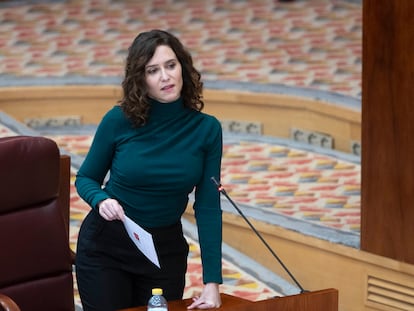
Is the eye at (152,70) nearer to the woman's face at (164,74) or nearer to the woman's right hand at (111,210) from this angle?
the woman's face at (164,74)

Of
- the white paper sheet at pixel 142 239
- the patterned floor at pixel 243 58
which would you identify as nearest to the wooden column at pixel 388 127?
the patterned floor at pixel 243 58

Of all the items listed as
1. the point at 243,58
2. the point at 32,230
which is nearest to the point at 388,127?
the point at 32,230

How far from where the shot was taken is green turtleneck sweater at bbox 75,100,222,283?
3098 mm

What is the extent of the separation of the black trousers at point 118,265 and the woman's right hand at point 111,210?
12cm

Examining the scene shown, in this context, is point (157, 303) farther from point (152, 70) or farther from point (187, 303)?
point (152, 70)

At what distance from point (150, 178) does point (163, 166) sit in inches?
1.8

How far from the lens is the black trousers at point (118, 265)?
3158 millimetres

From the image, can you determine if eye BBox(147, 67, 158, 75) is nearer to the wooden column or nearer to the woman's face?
the woman's face

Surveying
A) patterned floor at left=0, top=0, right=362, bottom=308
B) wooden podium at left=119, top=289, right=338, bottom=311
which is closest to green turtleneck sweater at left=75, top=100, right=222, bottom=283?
wooden podium at left=119, top=289, right=338, bottom=311

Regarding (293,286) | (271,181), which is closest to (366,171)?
(293,286)

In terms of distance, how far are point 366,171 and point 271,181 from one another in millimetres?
1583

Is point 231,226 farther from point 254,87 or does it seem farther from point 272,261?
point 254,87

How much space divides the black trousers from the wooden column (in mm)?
1738

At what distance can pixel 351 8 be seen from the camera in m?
9.48
